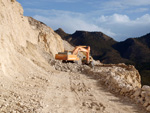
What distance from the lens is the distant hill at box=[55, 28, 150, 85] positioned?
225 feet

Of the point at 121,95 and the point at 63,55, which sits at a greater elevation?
the point at 63,55

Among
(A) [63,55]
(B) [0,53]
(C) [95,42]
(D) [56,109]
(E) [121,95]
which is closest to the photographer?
(D) [56,109]

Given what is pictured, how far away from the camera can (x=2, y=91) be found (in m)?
5.77

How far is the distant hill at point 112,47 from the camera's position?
6844 centimetres

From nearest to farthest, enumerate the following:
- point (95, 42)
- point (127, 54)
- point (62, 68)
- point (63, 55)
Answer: point (62, 68) → point (63, 55) → point (127, 54) → point (95, 42)

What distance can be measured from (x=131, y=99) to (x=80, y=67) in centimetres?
1144

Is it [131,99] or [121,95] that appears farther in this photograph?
[121,95]

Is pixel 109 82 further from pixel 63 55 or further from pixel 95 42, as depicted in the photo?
pixel 95 42

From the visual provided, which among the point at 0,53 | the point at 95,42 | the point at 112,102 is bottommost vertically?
the point at 112,102

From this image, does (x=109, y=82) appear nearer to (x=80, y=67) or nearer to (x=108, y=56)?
(x=80, y=67)

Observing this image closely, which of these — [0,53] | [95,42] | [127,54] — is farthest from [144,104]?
[95,42]

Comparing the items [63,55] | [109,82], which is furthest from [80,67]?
[109,82]

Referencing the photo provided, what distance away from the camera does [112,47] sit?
85938mm

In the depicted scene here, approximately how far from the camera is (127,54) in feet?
254
